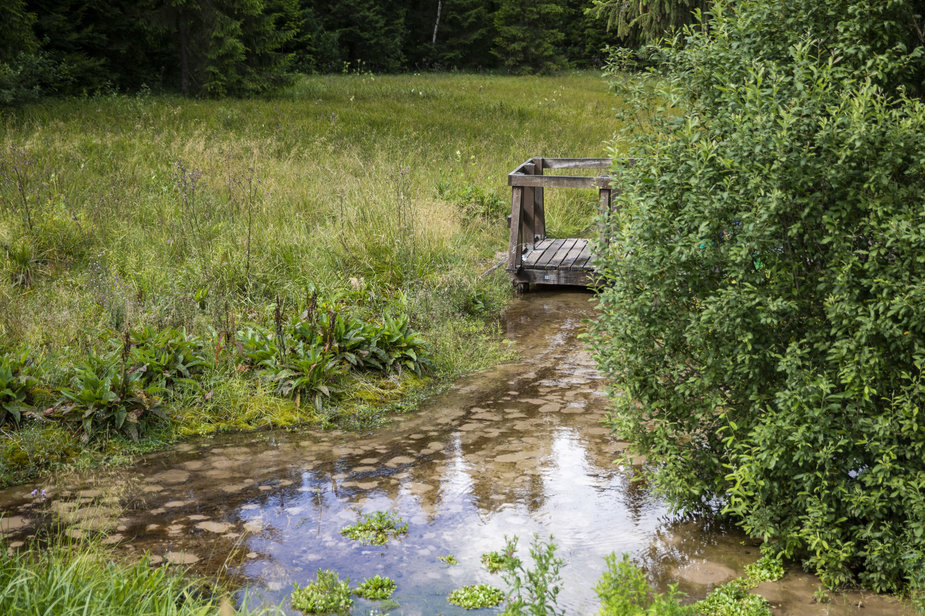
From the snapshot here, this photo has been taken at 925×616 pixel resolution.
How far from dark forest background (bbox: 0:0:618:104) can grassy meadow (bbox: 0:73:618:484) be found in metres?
5.84

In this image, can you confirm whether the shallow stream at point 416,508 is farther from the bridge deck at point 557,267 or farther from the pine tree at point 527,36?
the pine tree at point 527,36

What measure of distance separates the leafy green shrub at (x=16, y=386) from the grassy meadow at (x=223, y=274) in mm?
16

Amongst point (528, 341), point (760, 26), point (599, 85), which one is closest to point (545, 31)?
point (599, 85)

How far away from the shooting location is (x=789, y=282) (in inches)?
149

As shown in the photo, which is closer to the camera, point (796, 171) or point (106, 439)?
point (796, 171)

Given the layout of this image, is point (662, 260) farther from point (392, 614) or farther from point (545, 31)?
point (545, 31)

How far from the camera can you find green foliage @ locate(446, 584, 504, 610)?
3.59 m

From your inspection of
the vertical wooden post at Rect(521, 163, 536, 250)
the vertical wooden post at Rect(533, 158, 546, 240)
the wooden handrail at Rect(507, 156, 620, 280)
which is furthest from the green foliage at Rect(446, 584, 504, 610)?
the vertical wooden post at Rect(533, 158, 546, 240)

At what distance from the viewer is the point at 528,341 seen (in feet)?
25.4

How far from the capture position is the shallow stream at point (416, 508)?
3.85m

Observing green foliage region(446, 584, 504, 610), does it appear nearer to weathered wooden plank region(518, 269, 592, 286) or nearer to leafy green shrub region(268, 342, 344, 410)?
leafy green shrub region(268, 342, 344, 410)

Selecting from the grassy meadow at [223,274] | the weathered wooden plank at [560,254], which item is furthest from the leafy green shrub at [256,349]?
the weathered wooden plank at [560,254]

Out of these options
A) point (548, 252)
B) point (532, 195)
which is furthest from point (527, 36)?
point (548, 252)

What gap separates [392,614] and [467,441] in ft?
6.67
